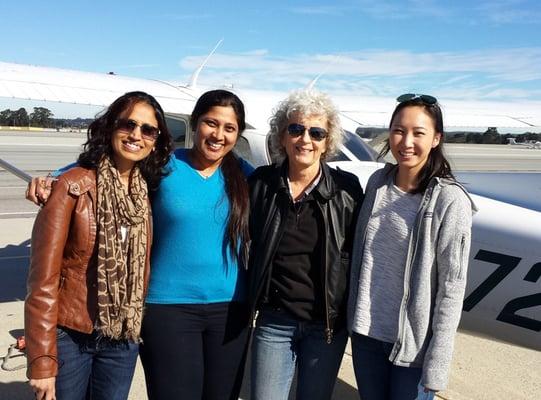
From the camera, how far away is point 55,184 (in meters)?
2.22

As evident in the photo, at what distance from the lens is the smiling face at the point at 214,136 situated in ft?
8.48

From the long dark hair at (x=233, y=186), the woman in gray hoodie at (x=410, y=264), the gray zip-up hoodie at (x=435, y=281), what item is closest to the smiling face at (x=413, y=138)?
the woman in gray hoodie at (x=410, y=264)

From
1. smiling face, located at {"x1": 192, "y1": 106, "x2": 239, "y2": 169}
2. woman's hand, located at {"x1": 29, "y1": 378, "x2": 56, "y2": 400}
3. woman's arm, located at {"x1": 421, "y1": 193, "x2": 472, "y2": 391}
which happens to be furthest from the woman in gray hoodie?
woman's hand, located at {"x1": 29, "y1": 378, "x2": 56, "y2": 400}

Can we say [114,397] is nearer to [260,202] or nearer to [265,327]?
[265,327]

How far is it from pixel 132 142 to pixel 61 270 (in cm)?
57

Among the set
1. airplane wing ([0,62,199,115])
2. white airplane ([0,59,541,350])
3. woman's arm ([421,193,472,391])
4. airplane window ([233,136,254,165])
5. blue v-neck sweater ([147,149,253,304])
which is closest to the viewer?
woman's arm ([421,193,472,391])

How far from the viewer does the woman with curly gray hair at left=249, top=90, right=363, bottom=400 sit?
2477 mm

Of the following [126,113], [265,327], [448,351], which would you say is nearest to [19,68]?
[126,113]

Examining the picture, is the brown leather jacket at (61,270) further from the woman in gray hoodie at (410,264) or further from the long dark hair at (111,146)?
the woman in gray hoodie at (410,264)

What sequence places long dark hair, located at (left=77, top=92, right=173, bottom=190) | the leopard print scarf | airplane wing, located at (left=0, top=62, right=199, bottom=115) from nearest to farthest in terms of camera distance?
the leopard print scarf
long dark hair, located at (left=77, top=92, right=173, bottom=190)
airplane wing, located at (left=0, top=62, right=199, bottom=115)

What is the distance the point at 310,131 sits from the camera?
2549 mm

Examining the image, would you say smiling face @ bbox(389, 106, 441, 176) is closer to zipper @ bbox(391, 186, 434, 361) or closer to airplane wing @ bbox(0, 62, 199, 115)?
zipper @ bbox(391, 186, 434, 361)

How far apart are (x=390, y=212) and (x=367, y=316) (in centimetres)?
43

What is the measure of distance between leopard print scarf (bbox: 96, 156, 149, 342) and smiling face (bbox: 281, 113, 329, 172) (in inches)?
25.6
